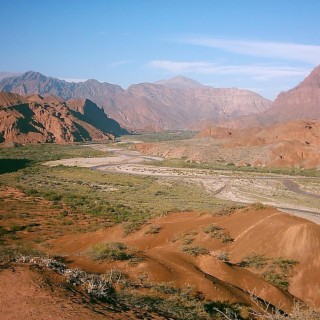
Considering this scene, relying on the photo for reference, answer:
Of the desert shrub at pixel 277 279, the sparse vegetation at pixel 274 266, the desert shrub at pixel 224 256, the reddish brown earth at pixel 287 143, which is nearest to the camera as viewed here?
the desert shrub at pixel 277 279

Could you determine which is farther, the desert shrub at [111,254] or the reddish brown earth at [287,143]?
the reddish brown earth at [287,143]

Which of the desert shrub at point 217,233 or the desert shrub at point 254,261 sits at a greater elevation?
the desert shrub at point 217,233

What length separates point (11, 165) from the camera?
86.2m

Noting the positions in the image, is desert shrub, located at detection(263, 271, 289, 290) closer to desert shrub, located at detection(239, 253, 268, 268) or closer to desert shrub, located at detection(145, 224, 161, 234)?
desert shrub, located at detection(239, 253, 268, 268)

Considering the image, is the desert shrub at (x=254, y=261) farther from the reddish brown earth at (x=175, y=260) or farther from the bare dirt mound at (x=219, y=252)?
the reddish brown earth at (x=175, y=260)

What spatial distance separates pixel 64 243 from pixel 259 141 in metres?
95.0

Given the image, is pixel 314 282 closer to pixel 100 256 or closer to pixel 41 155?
pixel 100 256

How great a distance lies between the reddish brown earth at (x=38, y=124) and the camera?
445 feet

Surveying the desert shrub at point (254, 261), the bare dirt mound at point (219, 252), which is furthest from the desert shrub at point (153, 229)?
the desert shrub at point (254, 261)

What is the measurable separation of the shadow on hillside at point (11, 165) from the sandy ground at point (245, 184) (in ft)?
21.7

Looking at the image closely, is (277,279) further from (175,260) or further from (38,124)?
(38,124)

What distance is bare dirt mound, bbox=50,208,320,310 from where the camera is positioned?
49.8 feet

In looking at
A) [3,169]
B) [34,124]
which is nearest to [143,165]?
[3,169]

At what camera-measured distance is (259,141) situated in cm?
11369
